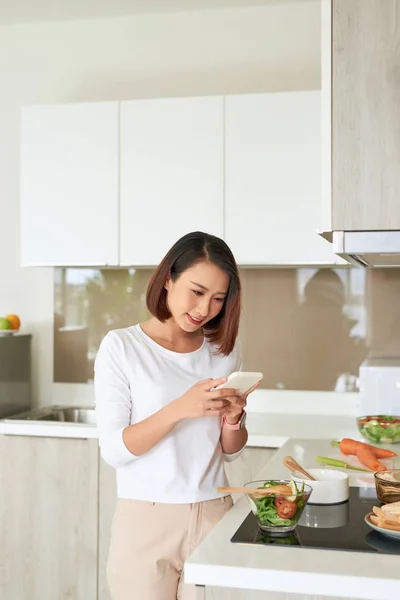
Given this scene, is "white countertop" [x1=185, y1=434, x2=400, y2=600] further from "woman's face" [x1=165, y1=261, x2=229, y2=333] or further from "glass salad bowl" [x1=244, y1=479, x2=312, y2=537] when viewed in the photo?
"woman's face" [x1=165, y1=261, x2=229, y2=333]

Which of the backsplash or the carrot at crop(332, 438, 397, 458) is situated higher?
the backsplash

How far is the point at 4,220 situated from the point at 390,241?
2.66m

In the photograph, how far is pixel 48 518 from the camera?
3.37 m

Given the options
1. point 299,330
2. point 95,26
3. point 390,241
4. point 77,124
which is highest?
point 95,26

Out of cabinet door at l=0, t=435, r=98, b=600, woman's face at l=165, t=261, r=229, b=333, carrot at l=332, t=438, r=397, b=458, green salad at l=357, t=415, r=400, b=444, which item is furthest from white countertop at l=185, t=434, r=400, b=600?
cabinet door at l=0, t=435, r=98, b=600

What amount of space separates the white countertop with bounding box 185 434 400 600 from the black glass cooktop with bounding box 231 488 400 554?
36mm

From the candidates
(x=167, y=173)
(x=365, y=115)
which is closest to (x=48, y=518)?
(x=167, y=173)

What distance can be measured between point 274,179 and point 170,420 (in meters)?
1.74

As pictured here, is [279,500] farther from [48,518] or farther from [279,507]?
[48,518]

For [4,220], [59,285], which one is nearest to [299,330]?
[59,285]

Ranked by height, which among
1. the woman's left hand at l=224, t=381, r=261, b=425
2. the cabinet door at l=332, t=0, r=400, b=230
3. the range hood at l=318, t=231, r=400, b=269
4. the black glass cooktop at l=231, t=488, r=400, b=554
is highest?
the cabinet door at l=332, t=0, r=400, b=230

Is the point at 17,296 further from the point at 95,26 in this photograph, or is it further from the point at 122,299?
the point at 95,26

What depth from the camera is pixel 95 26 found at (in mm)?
3941

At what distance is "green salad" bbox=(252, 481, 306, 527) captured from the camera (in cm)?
163
